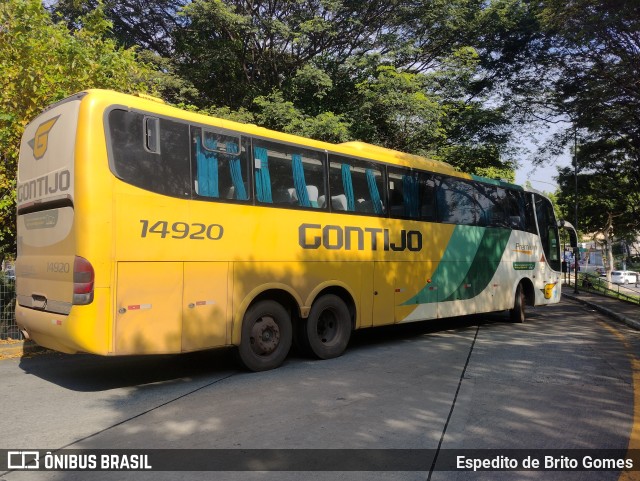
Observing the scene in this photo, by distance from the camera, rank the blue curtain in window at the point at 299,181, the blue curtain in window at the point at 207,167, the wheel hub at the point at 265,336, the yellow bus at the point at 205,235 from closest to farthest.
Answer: the yellow bus at the point at 205,235, the blue curtain in window at the point at 207,167, the wheel hub at the point at 265,336, the blue curtain in window at the point at 299,181

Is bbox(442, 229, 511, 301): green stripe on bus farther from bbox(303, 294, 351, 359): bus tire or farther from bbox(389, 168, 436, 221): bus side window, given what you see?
bbox(303, 294, 351, 359): bus tire

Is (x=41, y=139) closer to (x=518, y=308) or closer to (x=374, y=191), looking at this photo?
(x=374, y=191)

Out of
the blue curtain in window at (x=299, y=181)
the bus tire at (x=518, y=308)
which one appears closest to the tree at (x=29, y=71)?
the blue curtain in window at (x=299, y=181)

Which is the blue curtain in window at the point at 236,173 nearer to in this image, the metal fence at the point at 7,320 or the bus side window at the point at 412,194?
the bus side window at the point at 412,194

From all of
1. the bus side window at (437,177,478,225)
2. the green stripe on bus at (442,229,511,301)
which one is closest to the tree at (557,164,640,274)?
the green stripe on bus at (442,229,511,301)

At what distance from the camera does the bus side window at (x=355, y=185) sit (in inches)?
328

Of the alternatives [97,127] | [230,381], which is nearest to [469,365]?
[230,381]

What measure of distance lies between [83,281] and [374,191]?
5.18 meters

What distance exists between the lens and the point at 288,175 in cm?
762

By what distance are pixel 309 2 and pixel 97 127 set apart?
45.2 ft

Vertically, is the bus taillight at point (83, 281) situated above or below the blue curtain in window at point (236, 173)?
below

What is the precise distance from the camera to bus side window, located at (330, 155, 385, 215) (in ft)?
27.3

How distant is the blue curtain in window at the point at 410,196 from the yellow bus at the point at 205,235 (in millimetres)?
33

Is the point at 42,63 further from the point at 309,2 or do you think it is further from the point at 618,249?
the point at 618,249
